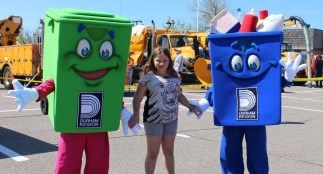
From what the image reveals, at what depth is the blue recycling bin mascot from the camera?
13.1 feet

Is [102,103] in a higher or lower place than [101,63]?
lower

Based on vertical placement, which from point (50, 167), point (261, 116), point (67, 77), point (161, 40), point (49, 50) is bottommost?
point (50, 167)

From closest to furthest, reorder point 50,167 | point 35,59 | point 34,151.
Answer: point 50,167 < point 34,151 < point 35,59

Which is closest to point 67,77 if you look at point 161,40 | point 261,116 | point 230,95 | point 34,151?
point 230,95

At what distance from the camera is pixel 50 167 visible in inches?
215

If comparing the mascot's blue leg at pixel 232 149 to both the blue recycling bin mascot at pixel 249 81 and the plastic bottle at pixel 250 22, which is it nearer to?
the blue recycling bin mascot at pixel 249 81

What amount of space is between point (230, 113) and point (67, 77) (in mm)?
1467

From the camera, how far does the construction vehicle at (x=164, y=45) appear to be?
17.9 meters

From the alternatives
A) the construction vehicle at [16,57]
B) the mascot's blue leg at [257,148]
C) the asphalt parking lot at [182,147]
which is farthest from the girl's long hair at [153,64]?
the construction vehicle at [16,57]

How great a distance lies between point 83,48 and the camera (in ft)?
12.1

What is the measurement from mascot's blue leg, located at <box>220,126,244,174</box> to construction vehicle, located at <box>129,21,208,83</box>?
43.3 feet

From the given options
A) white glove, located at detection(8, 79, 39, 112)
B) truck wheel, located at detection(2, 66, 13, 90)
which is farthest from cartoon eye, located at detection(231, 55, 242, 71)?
truck wheel, located at detection(2, 66, 13, 90)

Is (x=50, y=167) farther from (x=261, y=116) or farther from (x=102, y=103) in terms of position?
(x=261, y=116)

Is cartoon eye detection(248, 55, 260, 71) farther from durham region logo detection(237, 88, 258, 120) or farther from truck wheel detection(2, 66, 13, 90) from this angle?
truck wheel detection(2, 66, 13, 90)
